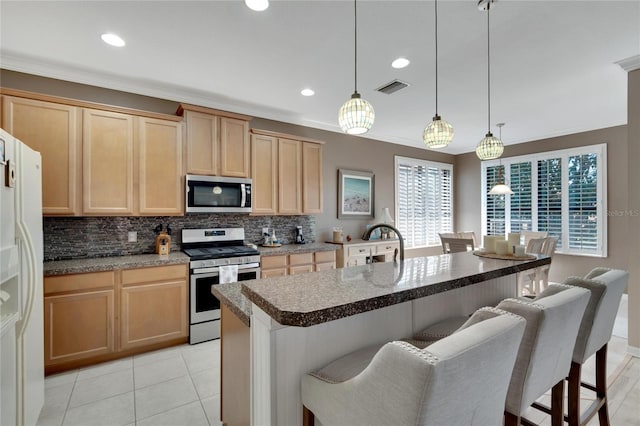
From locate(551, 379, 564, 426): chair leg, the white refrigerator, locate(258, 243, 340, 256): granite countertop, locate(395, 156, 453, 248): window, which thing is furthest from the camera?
locate(395, 156, 453, 248): window

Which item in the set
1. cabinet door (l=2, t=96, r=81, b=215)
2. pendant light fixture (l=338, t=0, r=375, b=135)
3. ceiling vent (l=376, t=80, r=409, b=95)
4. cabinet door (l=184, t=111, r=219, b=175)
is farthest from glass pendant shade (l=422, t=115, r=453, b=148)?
cabinet door (l=2, t=96, r=81, b=215)

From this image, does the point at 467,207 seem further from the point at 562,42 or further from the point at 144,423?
the point at 144,423

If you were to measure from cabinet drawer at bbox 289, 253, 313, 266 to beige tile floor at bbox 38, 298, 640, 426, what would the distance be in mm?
1290

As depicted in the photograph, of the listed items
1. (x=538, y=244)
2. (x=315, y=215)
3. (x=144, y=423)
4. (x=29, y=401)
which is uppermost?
(x=315, y=215)

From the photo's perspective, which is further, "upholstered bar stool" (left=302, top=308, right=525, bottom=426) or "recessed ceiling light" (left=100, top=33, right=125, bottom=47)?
"recessed ceiling light" (left=100, top=33, right=125, bottom=47)

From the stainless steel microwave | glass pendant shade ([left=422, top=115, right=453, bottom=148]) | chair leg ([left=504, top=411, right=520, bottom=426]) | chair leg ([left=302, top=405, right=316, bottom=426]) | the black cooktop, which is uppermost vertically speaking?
glass pendant shade ([left=422, top=115, right=453, bottom=148])

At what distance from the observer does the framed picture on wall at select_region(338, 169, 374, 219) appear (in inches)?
192

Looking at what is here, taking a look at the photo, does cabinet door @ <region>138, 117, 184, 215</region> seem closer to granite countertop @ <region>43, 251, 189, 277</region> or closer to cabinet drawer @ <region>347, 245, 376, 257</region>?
granite countertop @ <region>43, 251, 189, 277</region>

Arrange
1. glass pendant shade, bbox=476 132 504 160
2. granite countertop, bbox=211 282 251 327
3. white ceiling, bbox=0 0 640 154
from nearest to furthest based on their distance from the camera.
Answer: granite countertop, bbox=211 282 251 327
white ceiling, bbox=0 0 640 154
glass pendant shade, bbox=476 132 504 160

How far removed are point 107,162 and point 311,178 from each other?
2355mm

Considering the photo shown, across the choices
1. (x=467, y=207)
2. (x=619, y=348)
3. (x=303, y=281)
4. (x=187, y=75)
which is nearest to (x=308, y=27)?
(x=187, y=75)

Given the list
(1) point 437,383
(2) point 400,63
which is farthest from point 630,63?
(1) point 437,383

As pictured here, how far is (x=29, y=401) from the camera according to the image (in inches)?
70.2

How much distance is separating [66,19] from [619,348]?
557 centimetres
